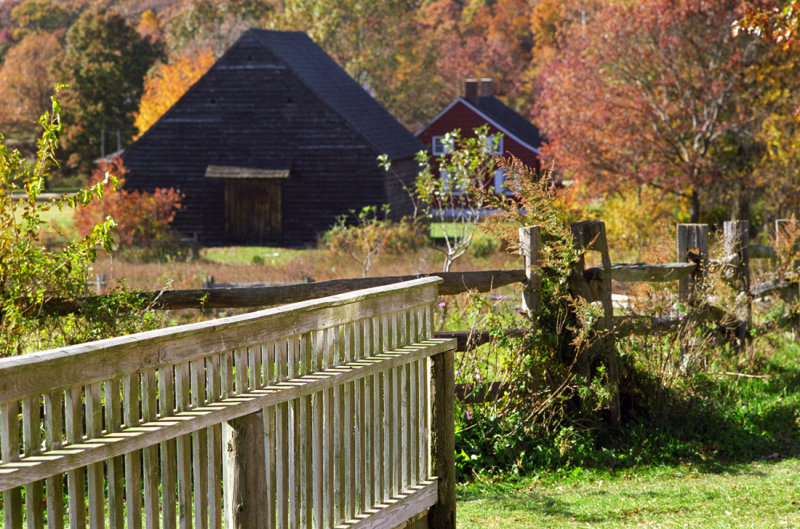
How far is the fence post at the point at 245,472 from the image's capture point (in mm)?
3395

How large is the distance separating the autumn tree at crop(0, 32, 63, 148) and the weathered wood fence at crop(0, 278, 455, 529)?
4919 cm

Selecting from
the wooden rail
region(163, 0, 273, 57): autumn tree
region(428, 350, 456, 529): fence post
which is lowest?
region(428, 350, 456, 529): fence post

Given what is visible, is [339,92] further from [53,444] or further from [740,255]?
[53,444]

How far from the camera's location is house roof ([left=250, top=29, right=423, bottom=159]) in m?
29.5

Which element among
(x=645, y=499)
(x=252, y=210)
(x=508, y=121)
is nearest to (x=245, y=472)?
(x=645, y=499)

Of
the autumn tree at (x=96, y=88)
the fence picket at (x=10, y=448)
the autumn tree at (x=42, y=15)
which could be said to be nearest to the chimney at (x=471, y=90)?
the autumn tree at (x=96, y=88)

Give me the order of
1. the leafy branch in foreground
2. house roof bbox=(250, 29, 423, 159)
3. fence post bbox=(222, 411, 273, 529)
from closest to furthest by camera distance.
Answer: fence post bbox=(222, 411, 273, 529), the leafy branch in foreground, house roof bbox=(250, 29, 423, 159)

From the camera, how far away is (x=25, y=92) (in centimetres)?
5541

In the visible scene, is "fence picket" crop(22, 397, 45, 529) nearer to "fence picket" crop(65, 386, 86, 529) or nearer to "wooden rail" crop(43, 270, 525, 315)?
"fence picket" crop(65, 386, 86, 529)

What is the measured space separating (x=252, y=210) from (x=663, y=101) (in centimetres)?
1322

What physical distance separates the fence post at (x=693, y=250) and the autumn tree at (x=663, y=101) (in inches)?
541

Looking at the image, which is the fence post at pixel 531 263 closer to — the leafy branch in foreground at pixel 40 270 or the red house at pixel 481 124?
the leafy branch in foreground at pixel 40 270

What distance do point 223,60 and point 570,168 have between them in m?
11.9

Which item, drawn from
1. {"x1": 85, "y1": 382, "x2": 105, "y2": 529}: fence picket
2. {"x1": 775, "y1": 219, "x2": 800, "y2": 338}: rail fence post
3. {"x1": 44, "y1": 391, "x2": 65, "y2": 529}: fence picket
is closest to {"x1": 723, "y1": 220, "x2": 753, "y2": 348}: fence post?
{"x1": 775, "y1": 219, "x2": 800, "y2": 338}: rail fence post
